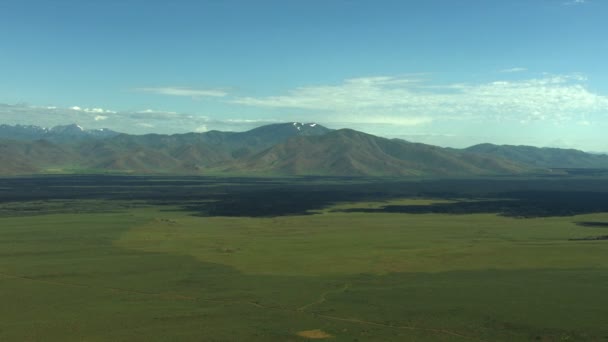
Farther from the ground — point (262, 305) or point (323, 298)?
point (323, 298)

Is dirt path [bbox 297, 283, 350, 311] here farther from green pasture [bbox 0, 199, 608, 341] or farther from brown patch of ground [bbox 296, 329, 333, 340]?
brown patch of ground [bbox 296, 329, 333, 340]

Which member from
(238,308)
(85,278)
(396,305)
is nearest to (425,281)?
(396,305)

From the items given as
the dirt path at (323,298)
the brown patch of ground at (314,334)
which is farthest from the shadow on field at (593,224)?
the brown patch of ground at (314,334)

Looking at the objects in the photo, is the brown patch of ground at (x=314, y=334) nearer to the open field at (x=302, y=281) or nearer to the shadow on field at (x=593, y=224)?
the open field at (x=302, y=281)

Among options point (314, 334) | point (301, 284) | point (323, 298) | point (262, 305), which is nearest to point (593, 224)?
point (301, 284)

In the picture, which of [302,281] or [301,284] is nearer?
[301,284]

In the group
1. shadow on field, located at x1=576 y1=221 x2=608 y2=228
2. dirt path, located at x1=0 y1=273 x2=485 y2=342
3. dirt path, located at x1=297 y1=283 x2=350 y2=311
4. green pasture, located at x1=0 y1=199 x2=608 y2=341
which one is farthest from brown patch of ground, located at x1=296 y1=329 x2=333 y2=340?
shadow on field, located at x1=576 y1=221 x2=608 y2=228

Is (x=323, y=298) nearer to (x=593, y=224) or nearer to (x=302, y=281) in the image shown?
(x=302, y=281)
